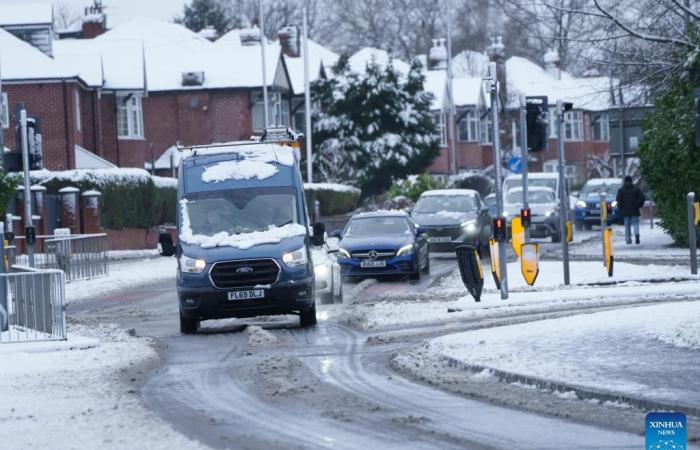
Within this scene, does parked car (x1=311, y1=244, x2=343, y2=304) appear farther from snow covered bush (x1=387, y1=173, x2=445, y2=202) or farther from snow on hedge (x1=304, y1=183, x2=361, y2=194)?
snow covered bush (x1=387, y1=173, x2=445, y2=202)

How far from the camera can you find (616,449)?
950cm

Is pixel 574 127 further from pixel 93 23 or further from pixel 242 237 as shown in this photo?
pixel 242 237

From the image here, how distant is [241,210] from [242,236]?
69 cm

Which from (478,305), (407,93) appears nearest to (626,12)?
(478,305)

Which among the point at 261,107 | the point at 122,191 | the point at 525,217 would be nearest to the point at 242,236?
the point at 525,217

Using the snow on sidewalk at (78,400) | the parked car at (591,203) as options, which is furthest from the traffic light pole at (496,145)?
the parked car at (591,203)

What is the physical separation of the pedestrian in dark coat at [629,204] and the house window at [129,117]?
98.1 ft

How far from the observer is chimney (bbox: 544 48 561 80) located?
118 m

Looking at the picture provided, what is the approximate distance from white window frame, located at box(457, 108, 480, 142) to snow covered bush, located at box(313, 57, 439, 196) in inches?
1027

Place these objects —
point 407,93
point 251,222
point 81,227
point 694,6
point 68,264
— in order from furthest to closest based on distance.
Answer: point 407,93, point 81,227, point 68,264, point 694,6, point 251,222

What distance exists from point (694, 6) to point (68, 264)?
15204 mm

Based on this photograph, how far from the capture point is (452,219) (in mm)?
38156

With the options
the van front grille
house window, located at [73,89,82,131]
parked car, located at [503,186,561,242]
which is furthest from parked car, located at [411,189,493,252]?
house window, located at [73,89,82,131]

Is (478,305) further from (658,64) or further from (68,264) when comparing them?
(68,264)
